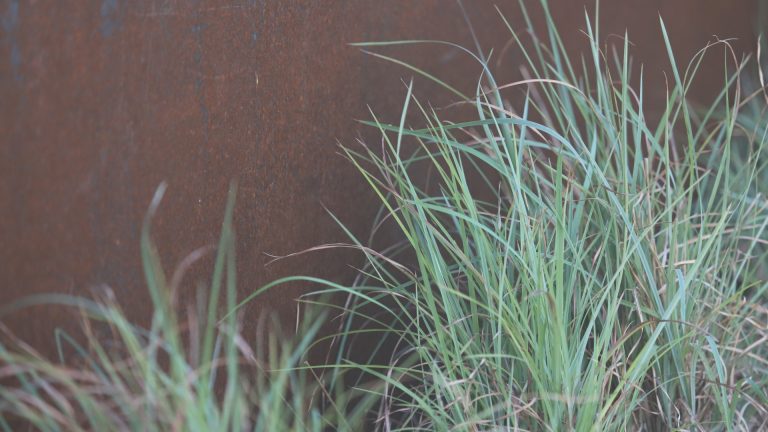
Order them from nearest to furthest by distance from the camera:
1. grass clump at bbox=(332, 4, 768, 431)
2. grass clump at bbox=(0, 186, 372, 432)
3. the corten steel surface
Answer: grass clump at bbox=(0, 186, 372, 432)
the corten steel surface
grass clump at bbox=(332, 4, 768, 431)

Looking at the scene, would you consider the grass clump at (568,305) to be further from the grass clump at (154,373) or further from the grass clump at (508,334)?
the grass clump at (154,373)

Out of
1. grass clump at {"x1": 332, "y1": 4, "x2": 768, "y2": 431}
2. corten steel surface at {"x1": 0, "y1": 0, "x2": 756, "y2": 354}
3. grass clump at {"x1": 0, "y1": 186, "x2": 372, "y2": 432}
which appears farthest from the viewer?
grass clump at {"x1": 332, "y1": 4, "x2": 768, "y2": 431}

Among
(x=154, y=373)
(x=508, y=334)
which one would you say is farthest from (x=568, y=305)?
(x=154, y=373)

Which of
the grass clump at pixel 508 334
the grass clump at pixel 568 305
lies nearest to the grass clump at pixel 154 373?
the grass clump at pixel 508 334

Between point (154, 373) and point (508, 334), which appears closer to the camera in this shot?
point (154, 373)

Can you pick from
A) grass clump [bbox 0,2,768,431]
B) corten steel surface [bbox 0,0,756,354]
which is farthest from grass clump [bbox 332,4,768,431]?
corten steel surface [bbox 0,0,756,354]

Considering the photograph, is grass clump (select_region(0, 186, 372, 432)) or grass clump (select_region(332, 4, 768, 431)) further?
grass clump (select_region(332, 4, 768, 431))

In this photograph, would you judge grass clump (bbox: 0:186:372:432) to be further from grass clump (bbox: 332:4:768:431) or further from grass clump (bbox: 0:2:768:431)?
grass clump (bbox: 332:4:768:431)

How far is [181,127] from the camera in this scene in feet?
4.11

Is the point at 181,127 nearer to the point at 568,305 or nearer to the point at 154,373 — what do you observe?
the point at 154,373

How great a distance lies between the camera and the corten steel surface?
1065 mm

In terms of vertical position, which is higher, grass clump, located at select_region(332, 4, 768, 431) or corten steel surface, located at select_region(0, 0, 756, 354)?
corten steel surface, located at select_region(0, 0, 756, 354)

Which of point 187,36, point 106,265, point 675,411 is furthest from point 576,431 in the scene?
point 187,36

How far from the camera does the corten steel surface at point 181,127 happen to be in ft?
3.50
